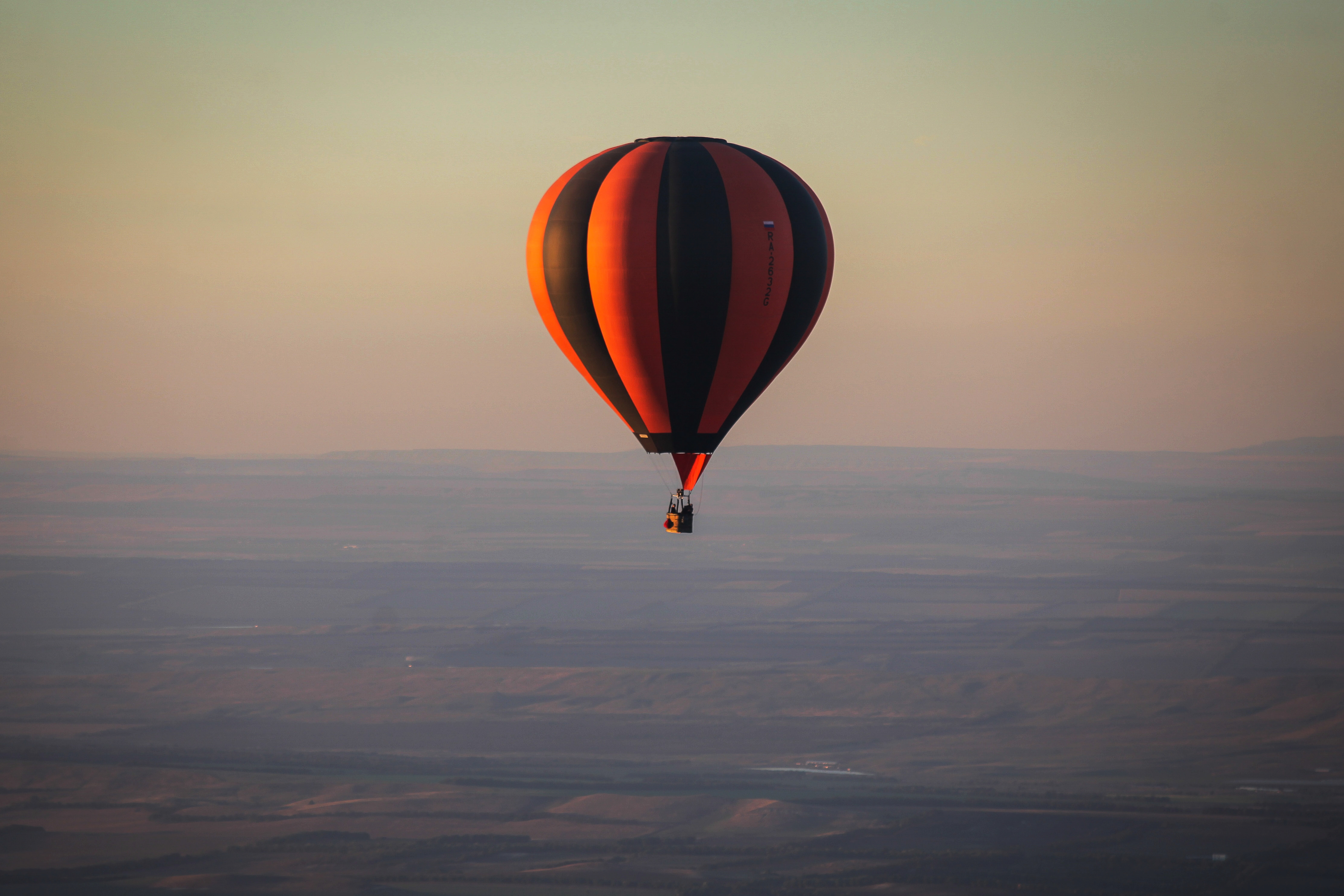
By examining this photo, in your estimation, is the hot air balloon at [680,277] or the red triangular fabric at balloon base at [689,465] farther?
the red triangular fabric at balloon base at [689,465]

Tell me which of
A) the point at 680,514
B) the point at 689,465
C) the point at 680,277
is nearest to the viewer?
the point at 680,277

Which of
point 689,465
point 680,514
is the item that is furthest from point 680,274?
point 680,514

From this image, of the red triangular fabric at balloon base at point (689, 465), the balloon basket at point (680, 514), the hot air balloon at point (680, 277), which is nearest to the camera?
the hot air balloon at point (680, 277)

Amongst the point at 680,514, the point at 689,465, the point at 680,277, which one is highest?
the point at 680,277

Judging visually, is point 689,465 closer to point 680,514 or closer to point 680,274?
point 680,514

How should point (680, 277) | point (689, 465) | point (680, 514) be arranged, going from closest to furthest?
1. point (680, 277)
2. point (680, 514)
3. point (689, 465)

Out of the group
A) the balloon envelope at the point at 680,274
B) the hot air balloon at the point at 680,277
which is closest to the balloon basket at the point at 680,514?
the hot air balloon at the point at 680,277

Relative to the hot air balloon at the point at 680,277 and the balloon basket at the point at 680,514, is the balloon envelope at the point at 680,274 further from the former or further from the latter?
the balloon basket at the point at 680,514
